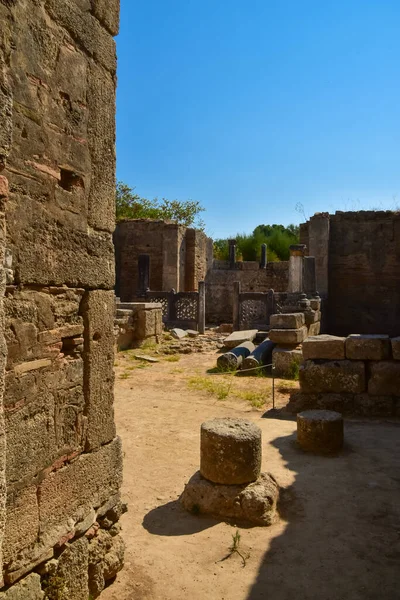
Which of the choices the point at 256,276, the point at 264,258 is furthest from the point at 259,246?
the point at 256,276

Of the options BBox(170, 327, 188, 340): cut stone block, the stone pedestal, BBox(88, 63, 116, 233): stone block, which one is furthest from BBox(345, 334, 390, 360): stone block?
BBox(170, 327, 188, 340): cut stone block

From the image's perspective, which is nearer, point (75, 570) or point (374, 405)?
point (75, 570)

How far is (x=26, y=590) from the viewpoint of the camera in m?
2.56

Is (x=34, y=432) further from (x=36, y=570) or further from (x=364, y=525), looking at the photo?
(x=364, y=525)

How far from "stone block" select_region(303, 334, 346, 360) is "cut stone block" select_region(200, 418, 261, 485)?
12.0 feet

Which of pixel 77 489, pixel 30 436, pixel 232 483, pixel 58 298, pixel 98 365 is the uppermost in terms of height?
pixel 58 298

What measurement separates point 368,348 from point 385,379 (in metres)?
0.54

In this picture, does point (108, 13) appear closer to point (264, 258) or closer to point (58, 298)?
point (58, 298)

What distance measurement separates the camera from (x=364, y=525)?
13.8ft

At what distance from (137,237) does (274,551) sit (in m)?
21.5

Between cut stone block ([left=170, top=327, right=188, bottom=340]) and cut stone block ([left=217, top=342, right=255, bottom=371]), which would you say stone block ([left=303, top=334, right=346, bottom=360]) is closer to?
cut stone block ([left=217, top=342, right=255, bottom=371])

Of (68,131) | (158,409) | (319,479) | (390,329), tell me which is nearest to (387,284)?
(390,329)

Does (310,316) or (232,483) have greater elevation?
(310,316)

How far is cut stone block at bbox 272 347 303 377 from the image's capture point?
10547 millimetres
